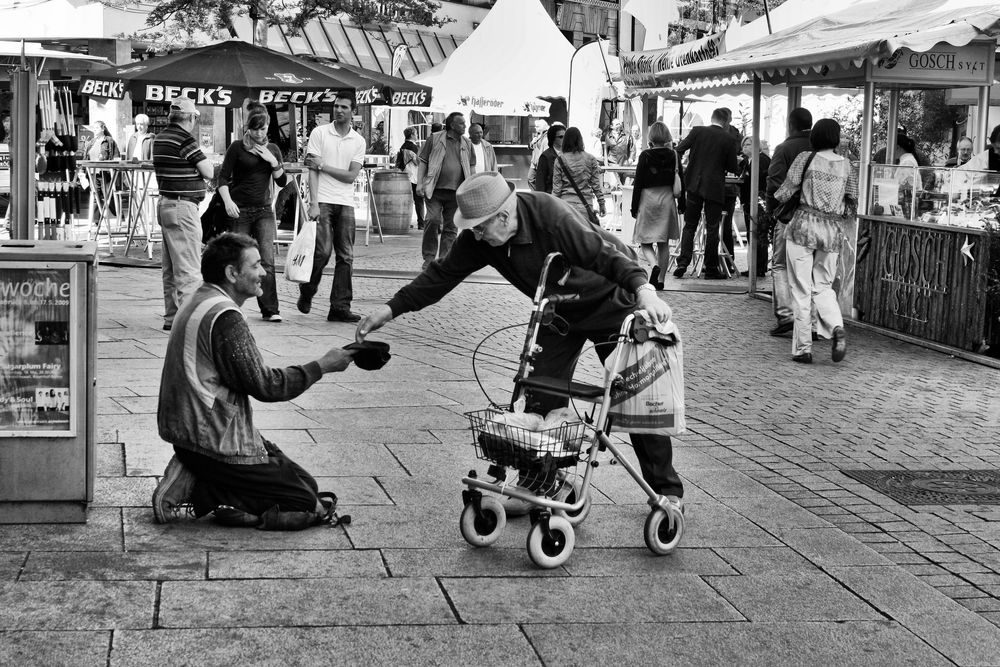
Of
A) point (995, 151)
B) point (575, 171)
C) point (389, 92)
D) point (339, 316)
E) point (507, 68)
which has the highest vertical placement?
point (507, 68)

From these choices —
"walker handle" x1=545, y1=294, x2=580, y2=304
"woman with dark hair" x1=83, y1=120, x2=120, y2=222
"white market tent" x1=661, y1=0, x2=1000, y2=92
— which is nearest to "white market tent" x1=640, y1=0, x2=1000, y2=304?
"white market tent" x1=661, y1=0, x2=1000, y2=92

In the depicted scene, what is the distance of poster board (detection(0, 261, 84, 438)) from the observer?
5270mm

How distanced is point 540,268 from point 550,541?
3.66 ft

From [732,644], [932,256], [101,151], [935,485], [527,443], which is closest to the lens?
[732,644]

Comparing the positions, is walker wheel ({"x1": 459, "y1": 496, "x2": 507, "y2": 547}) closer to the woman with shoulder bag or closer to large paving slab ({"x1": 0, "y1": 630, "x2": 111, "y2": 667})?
large paving slab ({"x1": 0, "y1": 630, "x2": 111, "y2": 667})

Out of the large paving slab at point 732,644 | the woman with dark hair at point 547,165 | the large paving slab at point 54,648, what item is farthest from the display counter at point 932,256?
the large paving slab at point 54,648

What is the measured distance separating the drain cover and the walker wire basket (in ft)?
6.79

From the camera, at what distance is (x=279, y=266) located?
16.0 m

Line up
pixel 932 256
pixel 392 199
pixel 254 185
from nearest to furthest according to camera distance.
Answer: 1. pixel 932 256
2. pixel 254 185
3. pixel 392 199

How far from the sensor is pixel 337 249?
1181cm

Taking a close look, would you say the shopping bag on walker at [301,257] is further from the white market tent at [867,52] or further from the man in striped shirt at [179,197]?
the white market tent at [867,52]

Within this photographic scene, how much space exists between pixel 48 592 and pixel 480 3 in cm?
4767

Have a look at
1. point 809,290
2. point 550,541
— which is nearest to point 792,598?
point 550,541

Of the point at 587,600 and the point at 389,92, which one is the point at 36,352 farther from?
the point at 389,92
